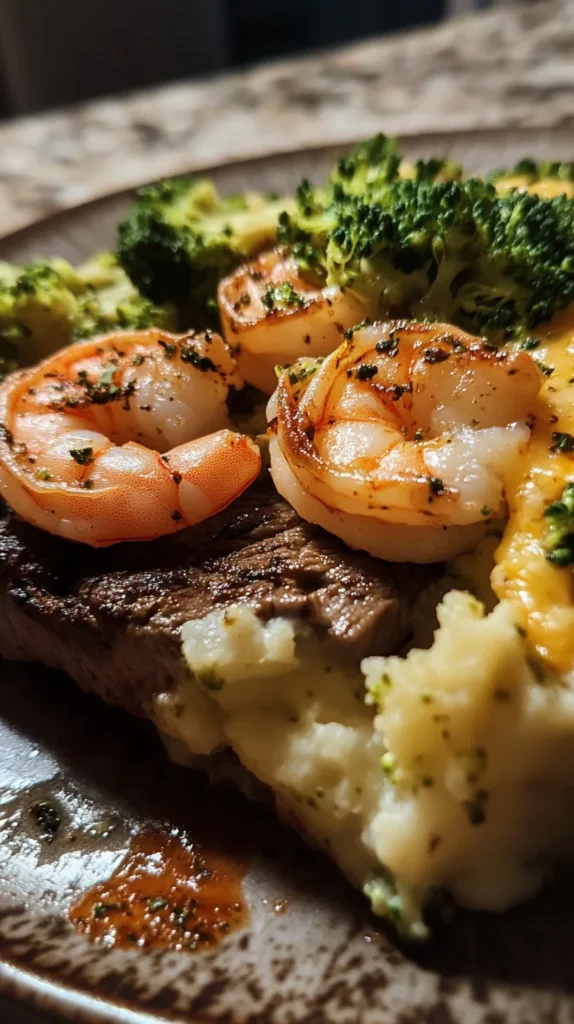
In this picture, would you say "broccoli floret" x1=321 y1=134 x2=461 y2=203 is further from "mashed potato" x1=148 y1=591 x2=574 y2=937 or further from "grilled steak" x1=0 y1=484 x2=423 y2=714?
"mashed potato" x1=148 y1=591 x2=574 y2=937

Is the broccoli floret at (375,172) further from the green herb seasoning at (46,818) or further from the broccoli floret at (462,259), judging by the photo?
the green herb seasoning at (46,818)

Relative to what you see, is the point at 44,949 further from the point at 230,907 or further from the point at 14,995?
the point at 230,907

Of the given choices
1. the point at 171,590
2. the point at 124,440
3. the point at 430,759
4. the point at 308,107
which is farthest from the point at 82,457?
the point at 308,107

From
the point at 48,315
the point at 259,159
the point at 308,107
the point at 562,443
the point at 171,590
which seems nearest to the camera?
the point at 562,443

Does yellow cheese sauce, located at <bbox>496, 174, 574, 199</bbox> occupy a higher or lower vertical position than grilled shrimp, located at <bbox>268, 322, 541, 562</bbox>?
higher

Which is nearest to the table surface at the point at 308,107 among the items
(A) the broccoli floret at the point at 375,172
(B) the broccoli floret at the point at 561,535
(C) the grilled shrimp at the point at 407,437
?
(A) the broccoli floret at the point at 375,172

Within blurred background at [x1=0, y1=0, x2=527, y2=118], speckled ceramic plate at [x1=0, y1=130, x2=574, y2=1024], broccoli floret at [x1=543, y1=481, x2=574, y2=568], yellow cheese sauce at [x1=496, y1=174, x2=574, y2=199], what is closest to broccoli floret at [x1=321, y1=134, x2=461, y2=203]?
yellow cheese sauce at [x1=496, y1=174, x2=574, y2=199]

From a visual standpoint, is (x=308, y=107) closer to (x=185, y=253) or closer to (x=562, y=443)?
(x=185, y=253)
